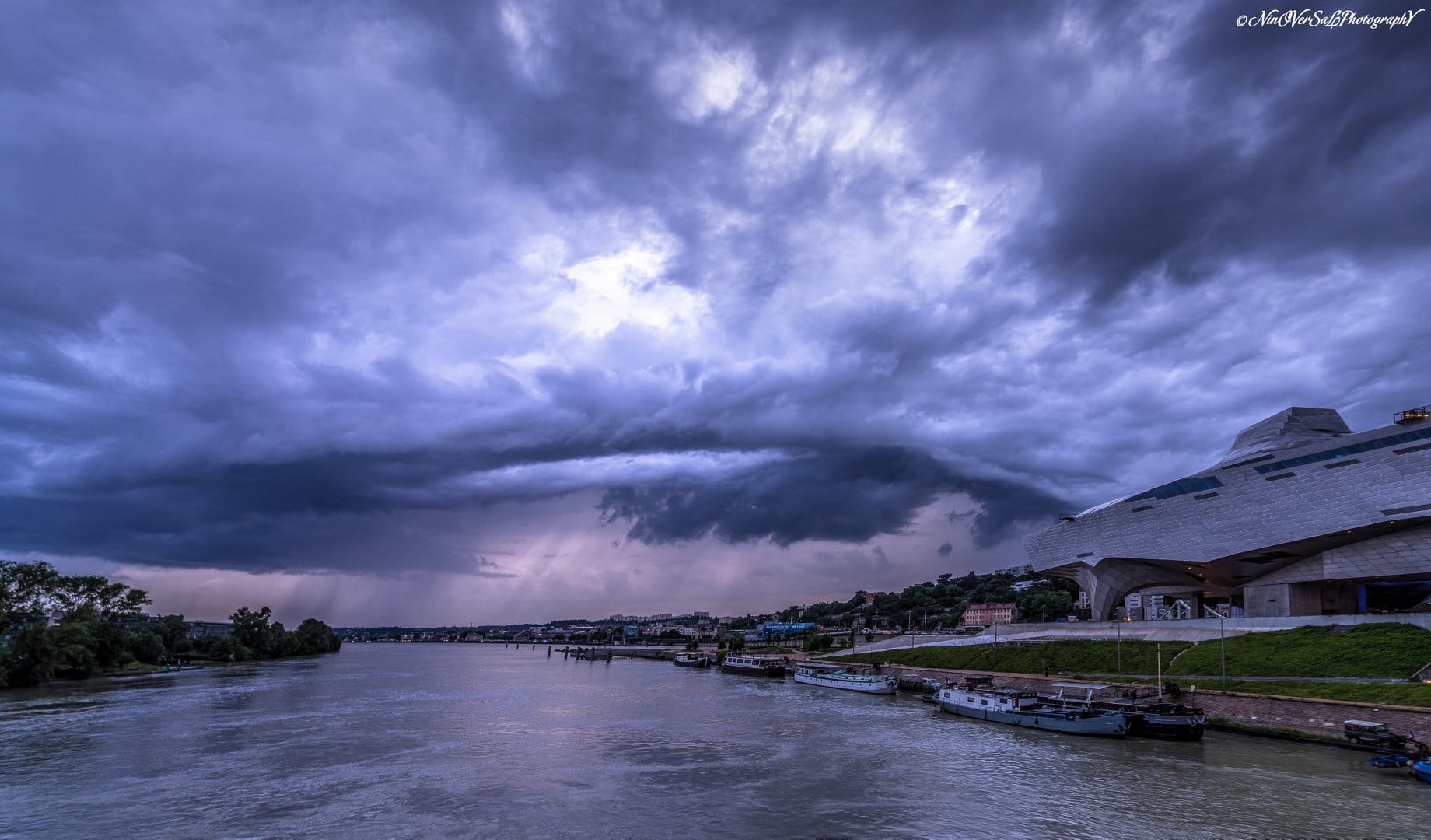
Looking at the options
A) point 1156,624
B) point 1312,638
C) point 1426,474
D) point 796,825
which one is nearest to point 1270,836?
point 796,825

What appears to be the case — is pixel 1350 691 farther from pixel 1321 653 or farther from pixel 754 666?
pixel 754 666

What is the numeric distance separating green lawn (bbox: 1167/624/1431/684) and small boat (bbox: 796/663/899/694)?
3259cm

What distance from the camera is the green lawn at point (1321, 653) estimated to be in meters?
56.0

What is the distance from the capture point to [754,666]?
139750mm

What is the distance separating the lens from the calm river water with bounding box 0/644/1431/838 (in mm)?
30375

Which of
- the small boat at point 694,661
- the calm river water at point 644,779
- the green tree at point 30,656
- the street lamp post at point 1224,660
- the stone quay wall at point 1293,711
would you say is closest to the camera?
the calm river water at point 644,779

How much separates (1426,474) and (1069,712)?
49.0 m

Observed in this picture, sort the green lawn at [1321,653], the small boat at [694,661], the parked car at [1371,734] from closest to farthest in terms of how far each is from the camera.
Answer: the parked car at [1371,734] → the green lawn at [1321,653] → the small boat at [694,661]

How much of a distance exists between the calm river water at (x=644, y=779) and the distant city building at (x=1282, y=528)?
42.6 metres

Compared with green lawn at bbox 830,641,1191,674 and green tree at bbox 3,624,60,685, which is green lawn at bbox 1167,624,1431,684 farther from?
green tree at bbox 3,624,60,685

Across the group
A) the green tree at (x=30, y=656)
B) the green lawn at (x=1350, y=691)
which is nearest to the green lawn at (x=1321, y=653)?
the green lawn at (x=1350, y=691)

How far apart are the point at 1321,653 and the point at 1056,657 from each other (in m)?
26.0

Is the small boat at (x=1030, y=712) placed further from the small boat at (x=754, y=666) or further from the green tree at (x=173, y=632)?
the green tree at (x=173, y=632)

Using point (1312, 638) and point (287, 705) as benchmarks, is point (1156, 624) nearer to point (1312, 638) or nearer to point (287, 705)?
point (1312, 638)
